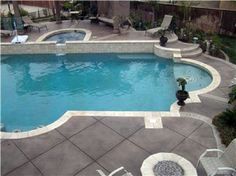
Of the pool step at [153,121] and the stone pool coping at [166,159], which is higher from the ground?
the stone pool coping at [166,159]

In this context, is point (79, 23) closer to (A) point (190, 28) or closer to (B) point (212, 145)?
(A) point (190, 28)

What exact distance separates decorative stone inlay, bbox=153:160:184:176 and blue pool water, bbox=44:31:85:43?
1276 centimetres

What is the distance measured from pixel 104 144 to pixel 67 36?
1210 cm

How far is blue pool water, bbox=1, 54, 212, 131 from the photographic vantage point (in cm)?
1123

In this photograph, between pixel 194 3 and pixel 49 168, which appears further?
pixel 194 3

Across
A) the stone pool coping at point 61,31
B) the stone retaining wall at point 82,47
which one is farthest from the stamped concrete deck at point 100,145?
the stone pool coping at point 61,31

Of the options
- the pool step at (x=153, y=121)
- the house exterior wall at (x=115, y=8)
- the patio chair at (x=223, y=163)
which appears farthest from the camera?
the house exterior wall at (x=115, y=8)

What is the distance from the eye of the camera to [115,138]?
826 centimetres

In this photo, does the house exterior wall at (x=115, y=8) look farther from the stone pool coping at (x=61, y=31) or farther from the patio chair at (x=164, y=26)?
the patio chair at (x=164, y=26)

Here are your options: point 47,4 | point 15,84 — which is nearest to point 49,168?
point 15,84

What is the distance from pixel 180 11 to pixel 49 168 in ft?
44.8

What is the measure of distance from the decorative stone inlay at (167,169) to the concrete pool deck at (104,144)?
0.79 meters

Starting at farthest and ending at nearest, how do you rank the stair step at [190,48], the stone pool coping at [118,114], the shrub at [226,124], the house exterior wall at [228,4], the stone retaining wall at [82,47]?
the house exterior wall at [228,4], the stone retaining wall at [82,47], the stair step at [190,48], the stone pool coping at [118,114], the shrub at [226,124]

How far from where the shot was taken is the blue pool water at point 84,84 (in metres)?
11.2
